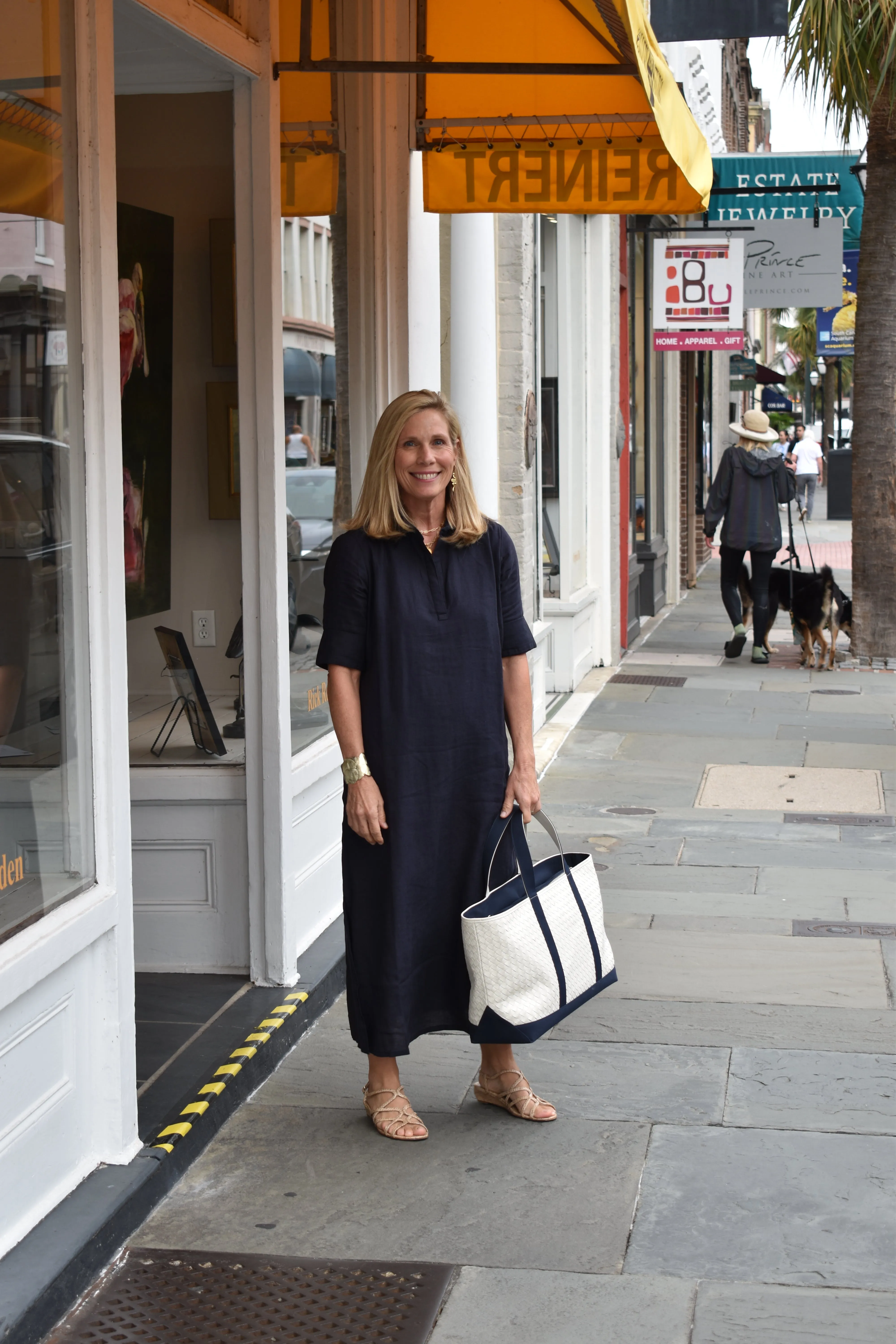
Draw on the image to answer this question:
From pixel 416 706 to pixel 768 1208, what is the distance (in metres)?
1.50

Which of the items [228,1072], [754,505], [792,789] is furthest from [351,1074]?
[754,505]

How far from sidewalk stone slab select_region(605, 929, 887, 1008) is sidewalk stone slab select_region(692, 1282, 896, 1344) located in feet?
6.36

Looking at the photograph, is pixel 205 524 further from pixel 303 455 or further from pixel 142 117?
pixel 142 117

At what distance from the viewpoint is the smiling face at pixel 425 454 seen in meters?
4.02

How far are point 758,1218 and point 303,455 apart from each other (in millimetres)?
3296

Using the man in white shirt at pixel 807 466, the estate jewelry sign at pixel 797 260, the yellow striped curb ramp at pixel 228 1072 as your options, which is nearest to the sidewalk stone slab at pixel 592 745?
the yellow striped curb ramp at pixel 228 1072

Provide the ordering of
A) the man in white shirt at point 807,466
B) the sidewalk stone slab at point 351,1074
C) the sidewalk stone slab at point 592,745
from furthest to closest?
the man in white shirt at point 807,466, the sidewalk stone slab at point 592,745, the sidewalk stone slab at point 351,1074

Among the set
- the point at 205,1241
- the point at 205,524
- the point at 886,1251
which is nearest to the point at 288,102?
the point at 205,524

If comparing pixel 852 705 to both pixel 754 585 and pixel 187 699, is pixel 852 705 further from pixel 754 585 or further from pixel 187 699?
pixel 187 699

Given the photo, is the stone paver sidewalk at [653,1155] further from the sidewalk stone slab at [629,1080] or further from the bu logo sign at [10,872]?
the bu logo sign at [10,872]

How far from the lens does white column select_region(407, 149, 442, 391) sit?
6555 millimetres

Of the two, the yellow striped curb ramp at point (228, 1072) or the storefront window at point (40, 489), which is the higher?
the storefront window at point (40, 489)

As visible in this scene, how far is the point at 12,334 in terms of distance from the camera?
3.62m

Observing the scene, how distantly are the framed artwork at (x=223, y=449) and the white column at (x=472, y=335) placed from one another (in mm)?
3072
